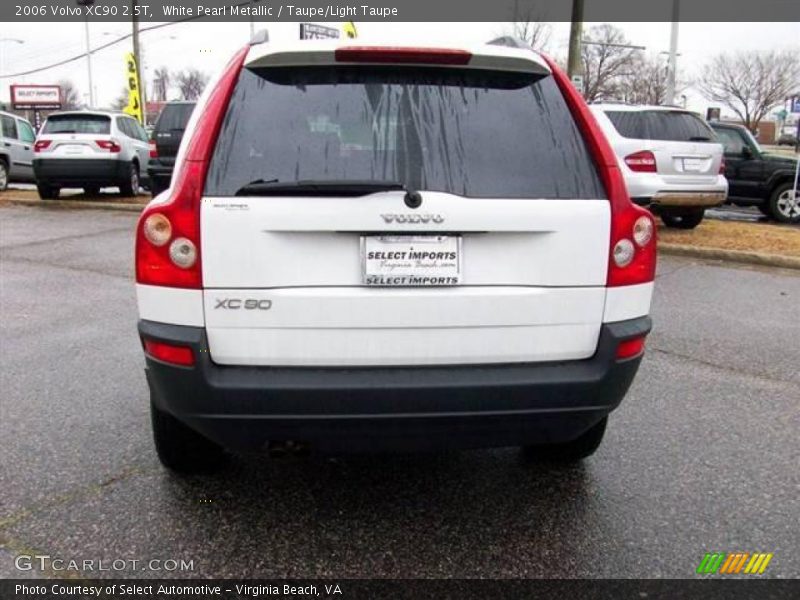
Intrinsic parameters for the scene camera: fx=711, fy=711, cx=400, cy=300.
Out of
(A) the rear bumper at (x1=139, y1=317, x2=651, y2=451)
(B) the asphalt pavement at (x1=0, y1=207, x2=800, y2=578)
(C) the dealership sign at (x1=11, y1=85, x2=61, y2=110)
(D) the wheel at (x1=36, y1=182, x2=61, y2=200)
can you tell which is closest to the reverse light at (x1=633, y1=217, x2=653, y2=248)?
(A) the rear bumper at (x1=139, y1=317, x2=651, y2=451)

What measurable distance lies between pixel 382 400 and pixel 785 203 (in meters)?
12.7

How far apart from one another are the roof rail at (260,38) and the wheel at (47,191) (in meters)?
13.4

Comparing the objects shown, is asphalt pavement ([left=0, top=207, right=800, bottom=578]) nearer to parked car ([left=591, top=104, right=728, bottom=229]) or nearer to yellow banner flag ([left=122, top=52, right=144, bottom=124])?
parked car ([left=591, top=104, right=728, bottom=229])

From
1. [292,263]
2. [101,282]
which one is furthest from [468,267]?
[101,282]

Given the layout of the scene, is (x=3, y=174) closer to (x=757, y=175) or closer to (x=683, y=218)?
(x=683, y=218)

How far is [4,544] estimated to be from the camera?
2.52 m

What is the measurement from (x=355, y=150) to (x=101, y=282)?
5.60m

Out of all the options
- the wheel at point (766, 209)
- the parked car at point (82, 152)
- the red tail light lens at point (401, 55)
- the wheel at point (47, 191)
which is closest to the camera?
the red tail light lens at point (401, 55)

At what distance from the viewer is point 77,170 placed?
13.9 m

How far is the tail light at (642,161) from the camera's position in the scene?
961cm

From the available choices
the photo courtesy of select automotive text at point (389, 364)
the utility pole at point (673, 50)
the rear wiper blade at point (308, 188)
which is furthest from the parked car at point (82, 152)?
the utility pole at point (673, 50)

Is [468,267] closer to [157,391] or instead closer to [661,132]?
[157,391]

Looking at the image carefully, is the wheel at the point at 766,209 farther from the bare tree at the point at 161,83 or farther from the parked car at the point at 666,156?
the bare tree at the point at 161,83

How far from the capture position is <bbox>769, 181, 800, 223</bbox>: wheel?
41.5ft
